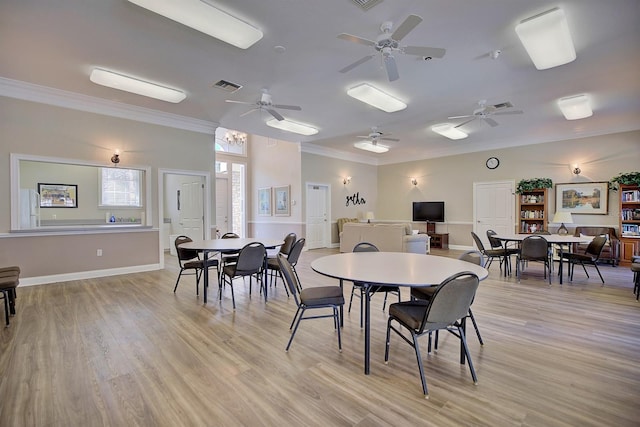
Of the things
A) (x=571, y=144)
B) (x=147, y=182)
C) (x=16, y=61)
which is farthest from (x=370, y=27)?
(x=571, y=144)

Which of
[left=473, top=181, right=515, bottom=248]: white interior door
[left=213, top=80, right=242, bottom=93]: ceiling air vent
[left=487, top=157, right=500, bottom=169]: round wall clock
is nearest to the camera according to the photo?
[left=213, top=80, right=242, bottom=93]: ceiling air vent

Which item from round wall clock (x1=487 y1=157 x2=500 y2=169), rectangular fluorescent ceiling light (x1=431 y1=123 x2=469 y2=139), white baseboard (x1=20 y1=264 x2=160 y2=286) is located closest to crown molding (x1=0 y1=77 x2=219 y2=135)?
white baseboard (x1=20 y1=264 x2=160 y2=286)

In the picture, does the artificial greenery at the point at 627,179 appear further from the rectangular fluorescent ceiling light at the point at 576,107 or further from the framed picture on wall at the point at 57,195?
the framed picture on wall at the point at 57,195

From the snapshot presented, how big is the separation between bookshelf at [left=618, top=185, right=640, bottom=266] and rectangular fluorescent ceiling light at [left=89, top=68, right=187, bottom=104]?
913 cm

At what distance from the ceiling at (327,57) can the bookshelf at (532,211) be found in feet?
7.22

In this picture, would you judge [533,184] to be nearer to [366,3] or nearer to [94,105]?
[366,3]

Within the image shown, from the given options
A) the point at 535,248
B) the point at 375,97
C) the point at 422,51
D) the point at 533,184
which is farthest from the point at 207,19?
the point at 533,184

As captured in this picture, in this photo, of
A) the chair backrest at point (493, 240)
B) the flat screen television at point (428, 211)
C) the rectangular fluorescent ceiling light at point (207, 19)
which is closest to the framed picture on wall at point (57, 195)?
the rectangular fluorescent ceiling light at point (207, 19)

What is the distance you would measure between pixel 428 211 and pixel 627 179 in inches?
179

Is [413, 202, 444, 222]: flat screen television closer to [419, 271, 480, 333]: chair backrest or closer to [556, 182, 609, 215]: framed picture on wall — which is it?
[556, 182, 609, 215]: framed picture on wall

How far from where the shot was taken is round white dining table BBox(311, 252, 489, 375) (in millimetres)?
2148

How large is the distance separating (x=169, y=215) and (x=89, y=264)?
397 cm

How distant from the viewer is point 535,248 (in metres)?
5.04

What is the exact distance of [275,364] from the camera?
96.1 inches
